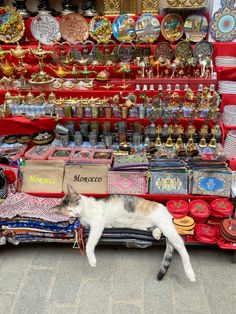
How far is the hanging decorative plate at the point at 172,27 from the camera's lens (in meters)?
3.83

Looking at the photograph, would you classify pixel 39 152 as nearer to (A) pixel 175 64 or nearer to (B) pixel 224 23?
(A) pixel 175 64

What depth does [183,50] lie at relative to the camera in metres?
3.81

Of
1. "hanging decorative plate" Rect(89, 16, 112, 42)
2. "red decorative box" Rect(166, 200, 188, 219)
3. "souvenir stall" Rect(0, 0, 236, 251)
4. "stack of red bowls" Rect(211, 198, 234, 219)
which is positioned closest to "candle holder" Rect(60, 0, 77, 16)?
"souvenir stall" Rect(0, 0, 236, 251)

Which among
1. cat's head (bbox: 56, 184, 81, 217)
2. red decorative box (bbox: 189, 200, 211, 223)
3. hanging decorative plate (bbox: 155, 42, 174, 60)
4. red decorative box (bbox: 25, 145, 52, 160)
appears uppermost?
hanging decorative plate (bbox: 155, 42, 174, 60)

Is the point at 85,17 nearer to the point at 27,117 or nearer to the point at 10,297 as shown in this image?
the point at 27,117

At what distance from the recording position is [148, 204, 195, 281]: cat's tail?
2779 mm

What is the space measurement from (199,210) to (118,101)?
1.57m

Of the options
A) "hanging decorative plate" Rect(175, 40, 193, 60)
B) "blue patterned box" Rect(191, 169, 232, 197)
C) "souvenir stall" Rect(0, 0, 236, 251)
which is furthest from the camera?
"hanging decorative plate" Rect(175, 40, 193, 60)

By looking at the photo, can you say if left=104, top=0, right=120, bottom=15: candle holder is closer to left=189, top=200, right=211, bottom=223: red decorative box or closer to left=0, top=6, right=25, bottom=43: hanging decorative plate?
left=0, top=6, right=25, bottom=43: hanging decorative plate

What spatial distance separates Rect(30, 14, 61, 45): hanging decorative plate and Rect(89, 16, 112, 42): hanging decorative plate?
0.46 meters

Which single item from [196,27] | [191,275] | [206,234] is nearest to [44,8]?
[196,27]

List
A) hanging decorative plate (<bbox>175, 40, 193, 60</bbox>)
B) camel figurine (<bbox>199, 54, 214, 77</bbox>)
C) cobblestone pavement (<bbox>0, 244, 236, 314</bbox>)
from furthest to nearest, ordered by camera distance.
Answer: hanging decorative plate (<bbox>175, 40, 193, 60</bbox>) → camel figurine (<bbox>199, 54, 214, 77</bbox>) → cobblestone pavement (<bbox>0, 244, 236, 314</bbox>)

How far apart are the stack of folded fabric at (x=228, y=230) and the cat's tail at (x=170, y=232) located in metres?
0.42

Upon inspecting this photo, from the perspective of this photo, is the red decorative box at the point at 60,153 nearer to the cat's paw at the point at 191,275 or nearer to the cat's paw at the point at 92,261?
the cat's paw at the point at 92,261
